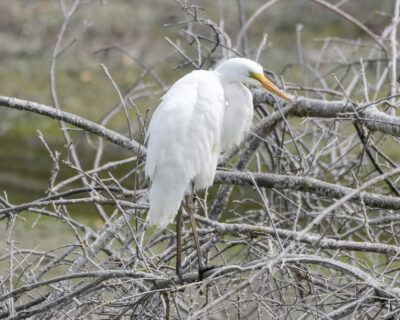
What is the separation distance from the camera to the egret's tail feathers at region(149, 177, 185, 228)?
337cm

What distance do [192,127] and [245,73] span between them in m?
0.28

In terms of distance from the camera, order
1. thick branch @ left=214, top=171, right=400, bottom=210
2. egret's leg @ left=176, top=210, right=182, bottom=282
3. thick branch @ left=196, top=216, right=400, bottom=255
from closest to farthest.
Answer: thick branch @ left=196, top=216, right=400, bottom=255 → thick branch @ left=214, top=171, right=400, bottom=210 → egret's leg @ left=176, top=210, right=182, bottom=282

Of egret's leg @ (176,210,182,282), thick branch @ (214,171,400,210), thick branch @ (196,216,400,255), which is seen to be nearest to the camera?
thick branch @ (196,216,400,255)

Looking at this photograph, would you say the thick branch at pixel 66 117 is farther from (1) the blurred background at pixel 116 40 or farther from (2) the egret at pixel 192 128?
(1) the blurred background at pixel 116 40

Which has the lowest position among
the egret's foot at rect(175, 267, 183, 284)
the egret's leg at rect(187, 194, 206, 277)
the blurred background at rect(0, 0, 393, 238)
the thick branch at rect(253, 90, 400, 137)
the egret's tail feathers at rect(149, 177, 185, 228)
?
the blurred background at rect(0, 0, 393, 238)

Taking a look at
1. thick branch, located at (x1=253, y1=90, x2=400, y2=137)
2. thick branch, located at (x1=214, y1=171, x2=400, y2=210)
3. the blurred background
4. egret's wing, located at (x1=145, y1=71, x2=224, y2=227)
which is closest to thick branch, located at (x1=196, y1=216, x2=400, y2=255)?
thick branch, located at (x1=214, y1=171, x2=400, y2=210)

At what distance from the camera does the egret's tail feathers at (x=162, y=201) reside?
11.1 ft

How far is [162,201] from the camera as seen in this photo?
3.38 m

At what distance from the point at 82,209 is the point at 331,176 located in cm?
437

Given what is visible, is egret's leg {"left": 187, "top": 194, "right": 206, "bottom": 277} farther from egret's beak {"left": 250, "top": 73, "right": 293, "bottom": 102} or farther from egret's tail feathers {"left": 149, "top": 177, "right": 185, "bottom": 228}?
egret's beak {"left": 250, "top": 73, "right": 293, "bottom": 102}

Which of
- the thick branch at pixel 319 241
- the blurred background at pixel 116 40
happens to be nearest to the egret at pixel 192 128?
the thick branch at pixel 319 241

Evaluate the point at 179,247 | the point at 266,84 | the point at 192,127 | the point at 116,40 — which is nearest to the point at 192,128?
the point at 192,127

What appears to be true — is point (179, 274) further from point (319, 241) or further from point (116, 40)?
point (116, 40)

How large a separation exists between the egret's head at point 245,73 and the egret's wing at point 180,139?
6 centimetres
